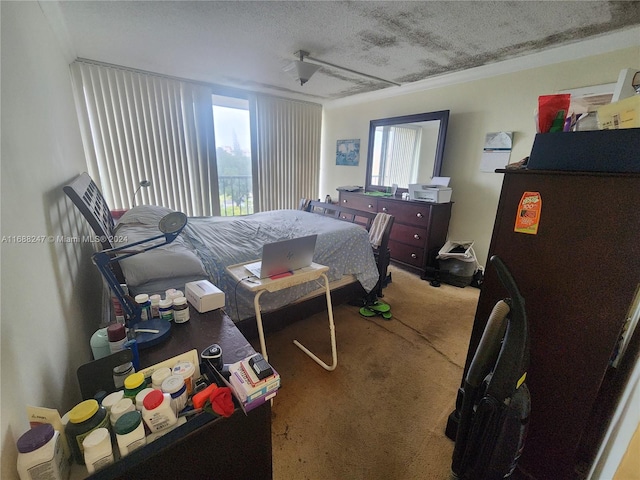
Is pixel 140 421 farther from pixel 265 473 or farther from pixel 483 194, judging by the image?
pixel 483 194

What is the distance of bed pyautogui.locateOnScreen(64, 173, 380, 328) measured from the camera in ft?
4.48

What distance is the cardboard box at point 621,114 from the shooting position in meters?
0.82

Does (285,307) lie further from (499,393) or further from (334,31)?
(334,31)

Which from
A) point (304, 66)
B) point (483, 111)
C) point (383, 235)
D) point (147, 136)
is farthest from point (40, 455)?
point (483, 111)

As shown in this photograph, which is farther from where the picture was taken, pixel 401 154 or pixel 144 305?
pixel 401 154

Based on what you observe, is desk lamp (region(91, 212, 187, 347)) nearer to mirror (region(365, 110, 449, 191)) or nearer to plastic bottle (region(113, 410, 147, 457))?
plastic bottle (region(113, 410, 147, 457))

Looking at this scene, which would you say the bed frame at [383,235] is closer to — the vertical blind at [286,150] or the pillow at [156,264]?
the vertical blind at [286,150]

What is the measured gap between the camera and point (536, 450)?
107 centimetres

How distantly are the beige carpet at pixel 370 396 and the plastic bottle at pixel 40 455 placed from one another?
38.2 inches

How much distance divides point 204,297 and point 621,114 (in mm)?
1667

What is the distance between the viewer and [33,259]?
0.75m

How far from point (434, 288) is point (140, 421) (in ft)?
10.1

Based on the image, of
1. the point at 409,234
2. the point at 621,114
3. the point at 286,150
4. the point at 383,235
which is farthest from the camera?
the point at 286,150

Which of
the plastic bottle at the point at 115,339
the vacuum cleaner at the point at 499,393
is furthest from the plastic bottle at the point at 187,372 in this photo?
the vacuum cleaner at the point at 499,393
